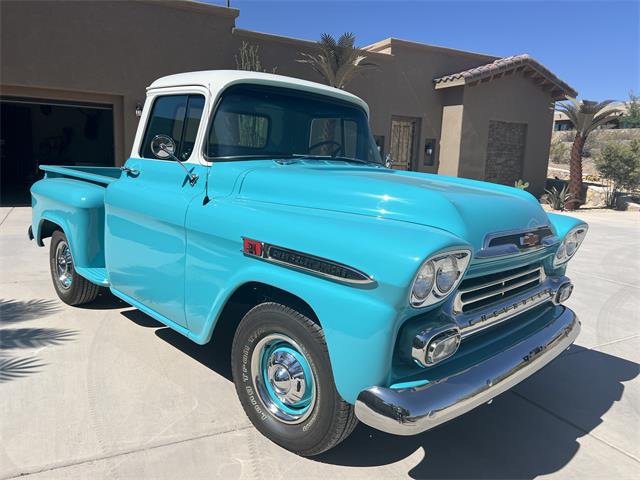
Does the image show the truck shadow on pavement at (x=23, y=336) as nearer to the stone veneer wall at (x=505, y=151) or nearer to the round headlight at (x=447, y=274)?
the round headlight at (x=447, y=274)

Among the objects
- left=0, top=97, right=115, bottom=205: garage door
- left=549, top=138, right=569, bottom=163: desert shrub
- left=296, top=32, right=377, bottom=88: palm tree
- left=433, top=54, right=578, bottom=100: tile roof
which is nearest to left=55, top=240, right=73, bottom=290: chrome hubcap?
left=296, top=32, right=377, bottom=88: palm tree

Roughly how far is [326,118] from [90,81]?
389 inches

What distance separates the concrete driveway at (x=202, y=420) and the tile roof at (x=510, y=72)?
12.7 m

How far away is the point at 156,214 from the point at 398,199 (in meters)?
1.61

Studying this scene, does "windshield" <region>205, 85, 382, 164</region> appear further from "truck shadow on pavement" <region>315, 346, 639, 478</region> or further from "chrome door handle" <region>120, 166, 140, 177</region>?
"truck shadow on pavement" <region>315, 346, 639, 478</region>

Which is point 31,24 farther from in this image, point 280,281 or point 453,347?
point 453,347

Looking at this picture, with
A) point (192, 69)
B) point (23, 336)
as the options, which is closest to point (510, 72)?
point (192, 69)

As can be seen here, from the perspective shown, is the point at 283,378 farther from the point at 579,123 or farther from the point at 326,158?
the point at 579,123

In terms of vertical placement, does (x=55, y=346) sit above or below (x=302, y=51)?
below

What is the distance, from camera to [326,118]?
3697 mm

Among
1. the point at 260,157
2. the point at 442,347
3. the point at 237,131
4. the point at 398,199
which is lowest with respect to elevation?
the point at 442,347

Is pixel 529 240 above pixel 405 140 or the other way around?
the other way around

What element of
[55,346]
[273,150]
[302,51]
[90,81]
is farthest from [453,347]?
[302,51]

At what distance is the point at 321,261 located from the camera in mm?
2229
